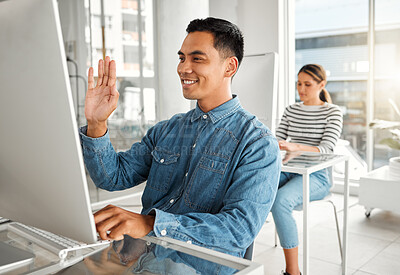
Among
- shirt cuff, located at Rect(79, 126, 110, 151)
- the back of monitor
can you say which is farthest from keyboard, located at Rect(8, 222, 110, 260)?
the back of monitor

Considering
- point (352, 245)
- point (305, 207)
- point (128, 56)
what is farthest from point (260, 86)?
point (128, 56)

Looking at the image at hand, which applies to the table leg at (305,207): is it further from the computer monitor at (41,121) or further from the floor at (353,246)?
the computer monitor at (41,121)

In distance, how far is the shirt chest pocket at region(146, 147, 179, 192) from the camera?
1172 mm

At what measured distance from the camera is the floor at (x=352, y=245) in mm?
2195

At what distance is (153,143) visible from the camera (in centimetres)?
129

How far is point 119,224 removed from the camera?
0.77 meters

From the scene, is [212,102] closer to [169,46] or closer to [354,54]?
[169,46]

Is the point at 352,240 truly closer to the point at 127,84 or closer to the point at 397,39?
the point at 397,39

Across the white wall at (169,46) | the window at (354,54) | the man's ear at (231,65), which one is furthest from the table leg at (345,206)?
the white wall at (169,46)

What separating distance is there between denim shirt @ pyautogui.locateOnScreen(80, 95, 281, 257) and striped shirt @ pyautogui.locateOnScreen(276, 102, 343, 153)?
132cm

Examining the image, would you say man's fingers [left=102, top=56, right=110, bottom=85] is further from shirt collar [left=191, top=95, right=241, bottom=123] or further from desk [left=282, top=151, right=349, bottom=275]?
desk [left=282, top=151, right=349, bottom=275]

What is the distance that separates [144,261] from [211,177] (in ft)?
1.33

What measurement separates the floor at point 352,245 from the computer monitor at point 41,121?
5.45 ft

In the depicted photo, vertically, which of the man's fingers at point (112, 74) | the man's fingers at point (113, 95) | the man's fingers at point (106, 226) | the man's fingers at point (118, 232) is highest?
the man's fingers at point (112, 74)
